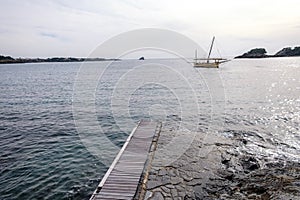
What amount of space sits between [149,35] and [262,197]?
30.3 feet

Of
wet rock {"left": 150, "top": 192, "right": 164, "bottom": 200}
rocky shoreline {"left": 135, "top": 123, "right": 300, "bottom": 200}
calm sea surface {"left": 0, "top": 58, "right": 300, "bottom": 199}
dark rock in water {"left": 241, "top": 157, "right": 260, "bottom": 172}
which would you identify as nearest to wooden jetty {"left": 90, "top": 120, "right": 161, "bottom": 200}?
rocky shoreline {"left": 135, "top": 123, "right": 300, "bottom": 200}

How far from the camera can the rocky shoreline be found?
23.0 ft

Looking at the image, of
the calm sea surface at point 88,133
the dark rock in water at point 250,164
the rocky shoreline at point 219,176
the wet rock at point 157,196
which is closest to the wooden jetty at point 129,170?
the rocky shoreline at point 219,176

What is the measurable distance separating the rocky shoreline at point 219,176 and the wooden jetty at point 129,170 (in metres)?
0.30

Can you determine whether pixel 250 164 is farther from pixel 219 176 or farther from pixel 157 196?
pixel 157 196

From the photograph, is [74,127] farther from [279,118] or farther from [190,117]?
[279,118]

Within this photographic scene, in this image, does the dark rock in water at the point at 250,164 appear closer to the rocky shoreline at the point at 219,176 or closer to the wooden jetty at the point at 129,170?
the rocky shoreline at the point at 219,176

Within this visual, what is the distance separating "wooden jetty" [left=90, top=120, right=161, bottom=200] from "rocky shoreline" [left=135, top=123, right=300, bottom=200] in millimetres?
297

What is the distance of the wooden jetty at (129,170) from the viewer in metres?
7.00

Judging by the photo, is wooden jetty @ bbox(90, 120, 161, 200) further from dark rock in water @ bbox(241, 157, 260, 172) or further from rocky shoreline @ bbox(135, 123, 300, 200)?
dark rock in water @ bbox(241, 157, 260, 172)

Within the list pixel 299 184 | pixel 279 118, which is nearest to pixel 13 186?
pixel 299 184

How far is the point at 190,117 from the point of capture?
63.9 ft

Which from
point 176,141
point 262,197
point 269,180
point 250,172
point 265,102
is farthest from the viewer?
point 265,102

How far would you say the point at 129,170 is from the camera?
8438 millimetres
